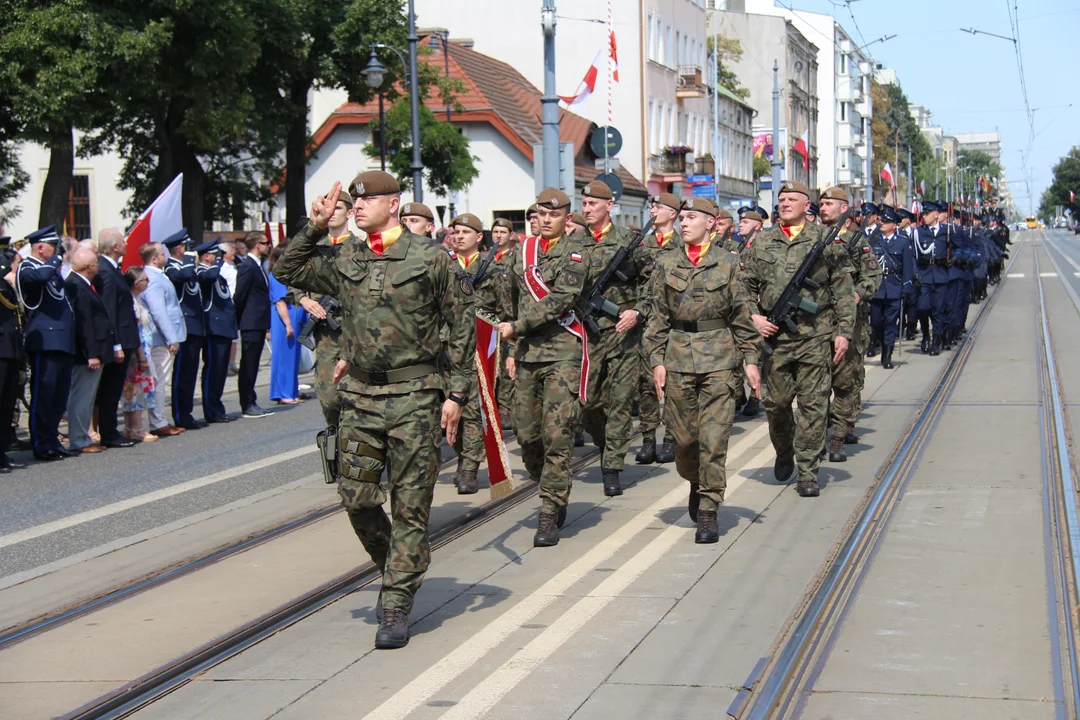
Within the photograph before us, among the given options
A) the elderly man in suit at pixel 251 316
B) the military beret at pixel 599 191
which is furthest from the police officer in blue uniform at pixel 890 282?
the military beret at pixel 599 191

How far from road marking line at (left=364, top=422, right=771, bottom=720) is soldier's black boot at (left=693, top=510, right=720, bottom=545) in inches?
15.9

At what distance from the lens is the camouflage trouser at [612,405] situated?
31.3 feet

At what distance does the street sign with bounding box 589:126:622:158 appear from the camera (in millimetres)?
19719

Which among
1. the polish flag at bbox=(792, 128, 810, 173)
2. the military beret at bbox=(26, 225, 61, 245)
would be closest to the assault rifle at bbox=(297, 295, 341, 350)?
the military beret at bbox=(26, 225, 61, 245)

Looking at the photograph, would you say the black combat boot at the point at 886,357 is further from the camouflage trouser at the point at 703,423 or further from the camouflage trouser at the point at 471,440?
the camouflage trouser at the point at 703,423

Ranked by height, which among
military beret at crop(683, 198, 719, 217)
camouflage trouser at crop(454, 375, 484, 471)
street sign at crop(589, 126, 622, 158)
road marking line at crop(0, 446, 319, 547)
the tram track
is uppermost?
street sign at crop(589, 126, 622, 158)

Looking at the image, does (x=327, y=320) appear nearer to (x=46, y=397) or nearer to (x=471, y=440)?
(x=471, y=440)

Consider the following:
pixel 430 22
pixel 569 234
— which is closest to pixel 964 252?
pixel 569 234

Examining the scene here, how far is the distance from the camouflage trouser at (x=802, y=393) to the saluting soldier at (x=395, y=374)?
12.6ft

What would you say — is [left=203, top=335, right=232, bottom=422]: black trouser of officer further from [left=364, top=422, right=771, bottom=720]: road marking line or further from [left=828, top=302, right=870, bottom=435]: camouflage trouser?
[left=364, top=422, right=771, bottom=720]: road marking line

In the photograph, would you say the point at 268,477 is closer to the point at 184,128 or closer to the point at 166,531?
the point at 166,531

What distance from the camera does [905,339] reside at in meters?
22.9

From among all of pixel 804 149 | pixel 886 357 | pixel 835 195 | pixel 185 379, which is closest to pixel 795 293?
pixel 835 195

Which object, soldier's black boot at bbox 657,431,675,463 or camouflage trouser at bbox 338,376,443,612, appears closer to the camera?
camouflage trouser at bbox 338,376,443,612
